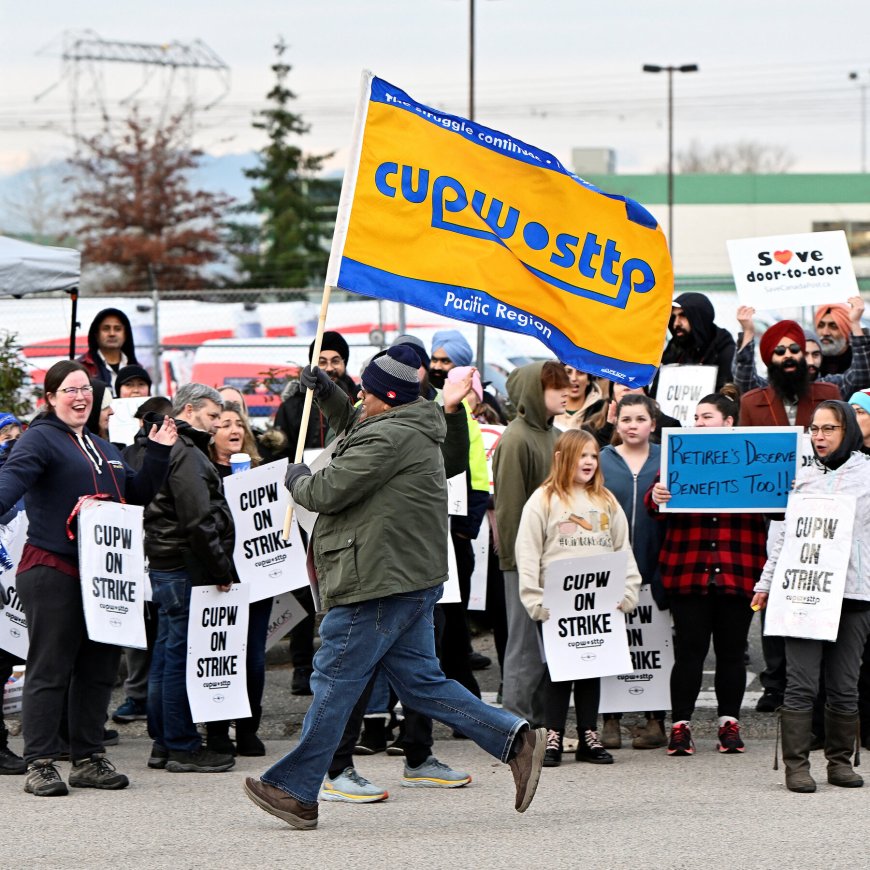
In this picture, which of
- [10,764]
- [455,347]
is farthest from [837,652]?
[455,347]

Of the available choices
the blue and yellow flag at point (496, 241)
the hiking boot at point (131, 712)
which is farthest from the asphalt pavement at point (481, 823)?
the blue and yellow flag at point (496, 241)

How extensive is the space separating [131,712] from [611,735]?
293 cm

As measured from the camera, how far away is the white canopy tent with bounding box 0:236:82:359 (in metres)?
11.5

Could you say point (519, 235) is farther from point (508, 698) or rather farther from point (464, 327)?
point (464, 327)

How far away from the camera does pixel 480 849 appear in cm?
605

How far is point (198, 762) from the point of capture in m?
7.89

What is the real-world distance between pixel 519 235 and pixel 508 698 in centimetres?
249

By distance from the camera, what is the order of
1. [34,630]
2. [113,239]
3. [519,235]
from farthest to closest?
[113,239] → [519,235] → [34,630]

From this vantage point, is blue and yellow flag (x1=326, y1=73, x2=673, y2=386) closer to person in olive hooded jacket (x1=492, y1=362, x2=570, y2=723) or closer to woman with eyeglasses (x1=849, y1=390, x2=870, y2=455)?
person in olive hooded jacket (x1=492, y1=362, x2=570, y2=723)

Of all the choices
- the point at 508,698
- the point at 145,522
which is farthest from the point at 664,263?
the point at 145,522

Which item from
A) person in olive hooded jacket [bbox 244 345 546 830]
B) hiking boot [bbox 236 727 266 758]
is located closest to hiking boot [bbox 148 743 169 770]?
hiking boot [bbox 236 727 266 758]

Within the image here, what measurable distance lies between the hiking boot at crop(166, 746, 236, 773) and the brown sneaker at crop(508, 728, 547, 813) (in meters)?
2.01

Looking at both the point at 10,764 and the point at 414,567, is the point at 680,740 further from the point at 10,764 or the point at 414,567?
the point at 10,764

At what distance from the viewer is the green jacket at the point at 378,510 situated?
20.8 feet
